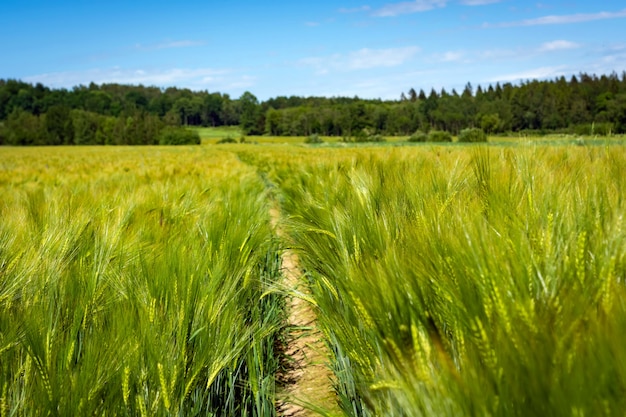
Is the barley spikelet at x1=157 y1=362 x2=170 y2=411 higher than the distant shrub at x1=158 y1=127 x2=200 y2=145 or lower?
lower

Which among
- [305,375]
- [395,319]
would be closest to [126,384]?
[395,319]

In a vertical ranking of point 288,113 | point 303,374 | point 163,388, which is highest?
point 288,113

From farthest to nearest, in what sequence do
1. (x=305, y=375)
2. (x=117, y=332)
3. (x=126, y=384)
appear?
(x=305, y=375) < (x=117, y=332) < (x=126, y=384)

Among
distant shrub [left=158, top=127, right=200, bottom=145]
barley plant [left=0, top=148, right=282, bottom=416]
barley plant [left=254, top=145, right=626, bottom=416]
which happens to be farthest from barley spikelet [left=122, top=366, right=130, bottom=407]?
distant shrub [left=158, top=127, right=200, bottom=145]

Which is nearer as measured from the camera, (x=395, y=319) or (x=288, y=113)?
(x=395, y=319)

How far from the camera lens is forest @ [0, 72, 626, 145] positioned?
242 ft

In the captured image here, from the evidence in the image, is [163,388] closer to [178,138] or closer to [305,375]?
[305,375]

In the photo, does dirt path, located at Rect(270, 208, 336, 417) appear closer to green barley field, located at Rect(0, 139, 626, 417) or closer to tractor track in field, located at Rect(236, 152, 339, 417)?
tractor track in field, located at Rect(236, 152, 339, 417)

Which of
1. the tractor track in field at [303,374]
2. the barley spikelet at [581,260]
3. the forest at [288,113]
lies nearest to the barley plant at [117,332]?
the tractor track in field at [303,374]

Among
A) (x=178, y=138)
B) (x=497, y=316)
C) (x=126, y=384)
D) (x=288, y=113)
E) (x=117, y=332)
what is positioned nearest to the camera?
(x=497, y=316)

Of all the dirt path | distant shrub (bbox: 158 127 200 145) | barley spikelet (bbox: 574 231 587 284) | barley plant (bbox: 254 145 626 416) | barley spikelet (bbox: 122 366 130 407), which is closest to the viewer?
barley plant (bbox: 254 145 626 416)

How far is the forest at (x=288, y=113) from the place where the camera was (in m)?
73.9

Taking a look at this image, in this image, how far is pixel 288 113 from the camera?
109 m

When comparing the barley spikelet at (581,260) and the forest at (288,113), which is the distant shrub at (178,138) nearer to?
the forest at (288,113)
